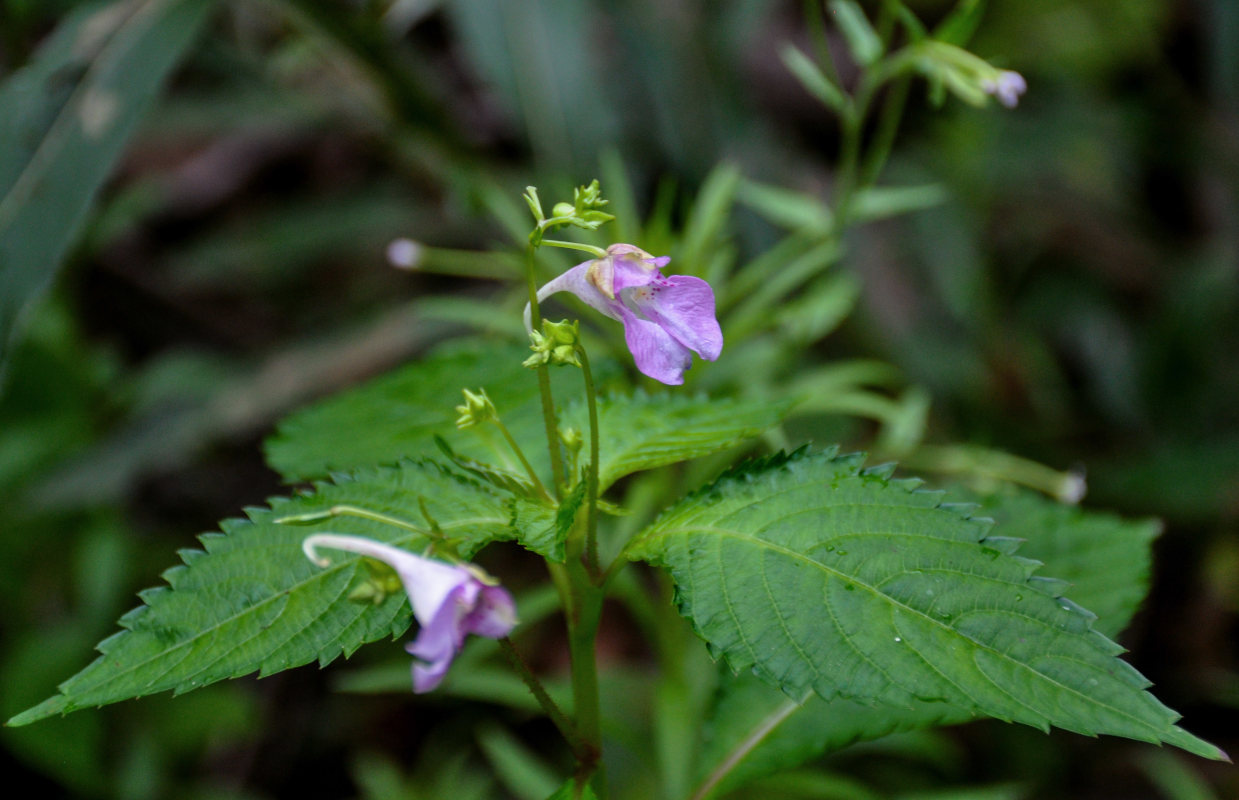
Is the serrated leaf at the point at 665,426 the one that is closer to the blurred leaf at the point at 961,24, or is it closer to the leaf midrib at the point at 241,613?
the leaf midrib at the point at 241,613

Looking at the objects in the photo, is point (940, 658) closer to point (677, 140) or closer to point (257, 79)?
point (677, 140)

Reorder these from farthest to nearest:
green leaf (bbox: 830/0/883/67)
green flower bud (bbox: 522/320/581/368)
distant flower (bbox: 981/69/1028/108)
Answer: green leaf (bbox: 830/0/883/67) → distant flower (bbox: 981/69/1028/108) → green flower bud (bbox: 522/320/581/368)

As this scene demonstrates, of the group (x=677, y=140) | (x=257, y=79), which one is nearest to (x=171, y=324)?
(x=257, y=79)

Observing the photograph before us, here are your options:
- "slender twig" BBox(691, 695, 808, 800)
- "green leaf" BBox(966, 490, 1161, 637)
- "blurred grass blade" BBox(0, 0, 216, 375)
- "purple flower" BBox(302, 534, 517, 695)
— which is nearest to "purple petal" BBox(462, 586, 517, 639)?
"purple flower" BBox(302, 534, 517, 695)


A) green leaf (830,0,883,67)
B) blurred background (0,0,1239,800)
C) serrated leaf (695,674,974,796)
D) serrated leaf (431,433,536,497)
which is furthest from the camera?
blurred background (0,0,1239,800)

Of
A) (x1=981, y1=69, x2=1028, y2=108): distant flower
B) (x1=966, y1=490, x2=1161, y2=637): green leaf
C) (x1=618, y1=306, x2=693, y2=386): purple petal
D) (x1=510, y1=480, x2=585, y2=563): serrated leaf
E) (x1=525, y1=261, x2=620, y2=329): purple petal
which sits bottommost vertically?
(x1=966, y1=490, x2=1161, y2=637): green leaf

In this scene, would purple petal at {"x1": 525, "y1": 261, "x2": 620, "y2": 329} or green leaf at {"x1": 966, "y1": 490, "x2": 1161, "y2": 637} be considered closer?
purple petal at {"x1": 525, "y1": 261, "x2": 620, "y2": 329}

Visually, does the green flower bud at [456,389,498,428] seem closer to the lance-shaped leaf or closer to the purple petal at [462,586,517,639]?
the purple petal at [462,586,517,639]
